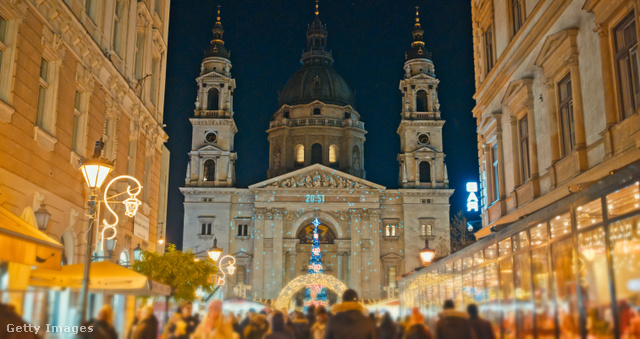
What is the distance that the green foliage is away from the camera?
70.9 feet

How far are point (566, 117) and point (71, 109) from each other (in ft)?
42.9

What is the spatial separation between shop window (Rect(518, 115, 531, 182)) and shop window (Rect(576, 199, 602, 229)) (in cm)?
956

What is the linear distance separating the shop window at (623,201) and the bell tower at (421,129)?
6691 cm

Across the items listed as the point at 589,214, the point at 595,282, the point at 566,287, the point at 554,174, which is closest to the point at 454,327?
the point at 595,282

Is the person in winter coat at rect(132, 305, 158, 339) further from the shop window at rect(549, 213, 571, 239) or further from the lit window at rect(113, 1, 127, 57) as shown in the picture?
the lit window at rect(113, 1, 127, 57)

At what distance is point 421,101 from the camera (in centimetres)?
7869

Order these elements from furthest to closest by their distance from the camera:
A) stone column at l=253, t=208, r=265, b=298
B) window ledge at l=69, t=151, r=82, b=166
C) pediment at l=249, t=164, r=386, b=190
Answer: pediment at l=249, t=164, r=386, b=190 < stone column at l=253, t=208, r=265, b=298 < window ledge at l=69, t=151, r=82, b=166

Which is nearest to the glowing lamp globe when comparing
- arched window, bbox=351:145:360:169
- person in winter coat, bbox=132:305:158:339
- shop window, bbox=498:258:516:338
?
person in winter coat, bbox=132:305:158:339

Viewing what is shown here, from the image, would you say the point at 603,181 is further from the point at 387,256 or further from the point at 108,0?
the point at 387,256

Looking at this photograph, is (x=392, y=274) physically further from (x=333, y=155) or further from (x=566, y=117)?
(x=566, y=117)

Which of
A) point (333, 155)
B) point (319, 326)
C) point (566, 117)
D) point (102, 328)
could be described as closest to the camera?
point (102, 328)

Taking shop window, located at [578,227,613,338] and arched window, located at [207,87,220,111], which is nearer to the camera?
shop window, located at [578,227,613,338]

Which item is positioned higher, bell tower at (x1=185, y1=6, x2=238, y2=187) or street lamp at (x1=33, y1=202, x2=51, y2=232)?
bell tower at (x1=185, y1=6, x2=238, y2=187)

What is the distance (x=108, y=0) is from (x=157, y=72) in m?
8.00
